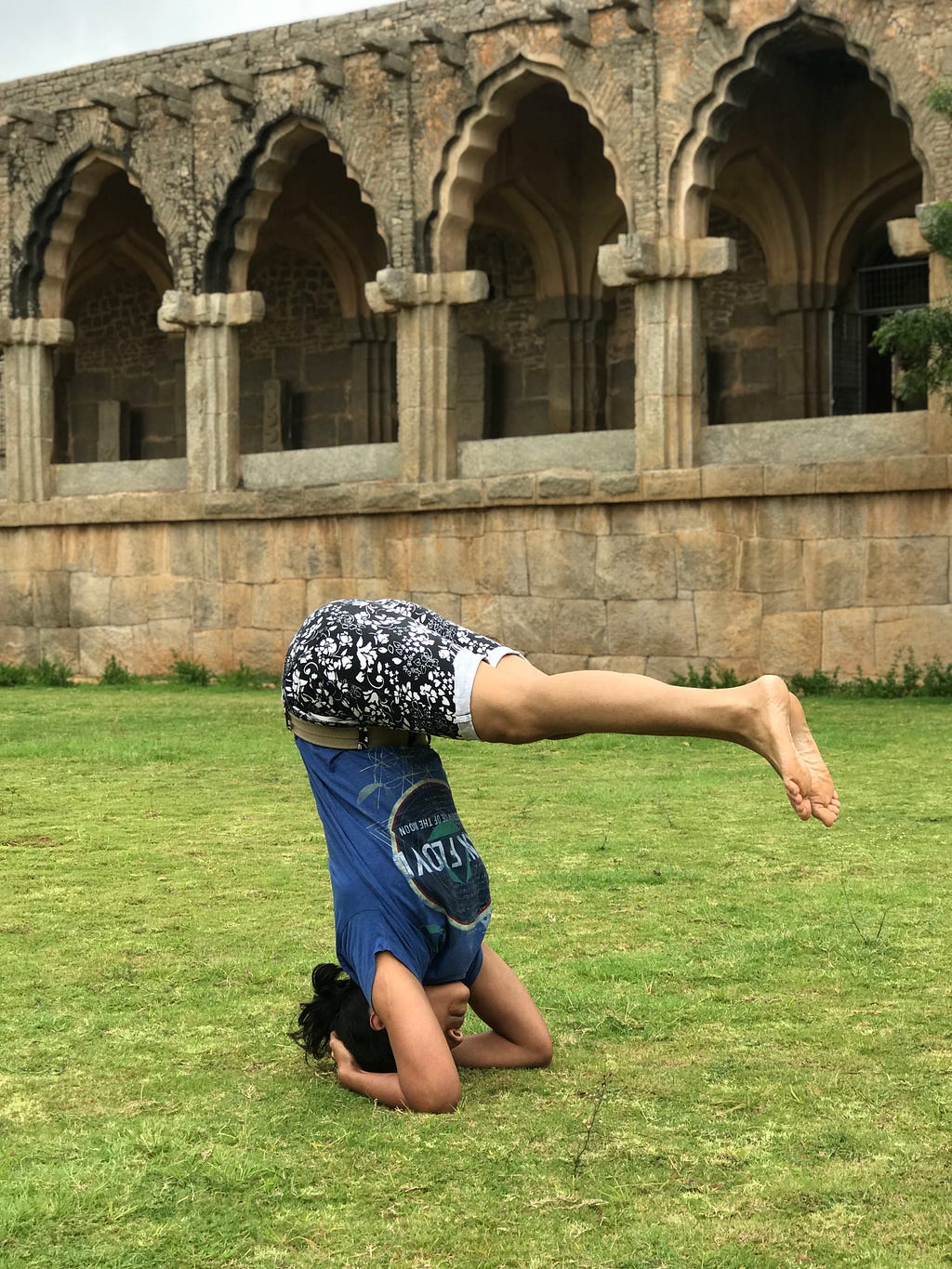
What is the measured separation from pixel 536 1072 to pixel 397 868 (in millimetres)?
533

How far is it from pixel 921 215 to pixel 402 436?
482 centimetres

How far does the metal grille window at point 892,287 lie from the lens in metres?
17.1

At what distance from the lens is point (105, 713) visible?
1192cm

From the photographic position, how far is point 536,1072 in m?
3.56

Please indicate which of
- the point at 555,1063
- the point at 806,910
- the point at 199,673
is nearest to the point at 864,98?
the point at 199,673

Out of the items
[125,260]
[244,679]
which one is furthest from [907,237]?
[125,260]

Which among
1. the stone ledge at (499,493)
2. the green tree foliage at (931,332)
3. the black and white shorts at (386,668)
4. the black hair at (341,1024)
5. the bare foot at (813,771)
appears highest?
the green tree foliage at (931,332)

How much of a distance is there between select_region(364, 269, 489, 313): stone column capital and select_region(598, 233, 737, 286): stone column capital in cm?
143

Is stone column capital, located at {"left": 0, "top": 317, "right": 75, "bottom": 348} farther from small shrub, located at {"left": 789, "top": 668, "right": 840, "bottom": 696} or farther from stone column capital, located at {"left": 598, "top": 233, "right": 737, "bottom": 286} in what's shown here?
small shrub, located at {"left": 789, "top": 668, "right": 840, "bottom": 696}

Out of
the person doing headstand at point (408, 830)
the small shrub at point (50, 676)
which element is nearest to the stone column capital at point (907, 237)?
the small shrub at point (50, 676)

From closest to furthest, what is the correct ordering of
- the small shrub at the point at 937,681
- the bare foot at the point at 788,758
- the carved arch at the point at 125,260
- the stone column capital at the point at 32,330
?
the bare foot at the point at 788,758, the small shrub at the point at 937,681, the stone column capital at the point at 32,330, the carved arch at the point at 125,260

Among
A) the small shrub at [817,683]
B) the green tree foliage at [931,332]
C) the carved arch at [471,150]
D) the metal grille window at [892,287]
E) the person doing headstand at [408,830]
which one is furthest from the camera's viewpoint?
the metal grille window at [892,287]

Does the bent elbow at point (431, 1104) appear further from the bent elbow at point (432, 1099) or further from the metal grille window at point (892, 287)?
the metal grille window at point (892, 287)

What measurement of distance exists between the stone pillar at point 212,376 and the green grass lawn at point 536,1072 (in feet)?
28.6
